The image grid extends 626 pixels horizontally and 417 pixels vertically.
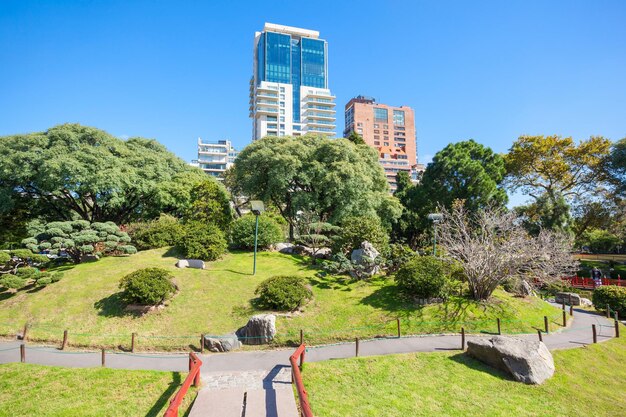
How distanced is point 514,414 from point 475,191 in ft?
86.9

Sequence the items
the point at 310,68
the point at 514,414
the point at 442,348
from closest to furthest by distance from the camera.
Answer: the point at 514,414 < the point at 442,348 < the point at 310,68

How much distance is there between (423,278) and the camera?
15.5 metres

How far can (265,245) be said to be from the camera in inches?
964

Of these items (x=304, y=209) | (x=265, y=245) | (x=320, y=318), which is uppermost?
(x=304, y=209)

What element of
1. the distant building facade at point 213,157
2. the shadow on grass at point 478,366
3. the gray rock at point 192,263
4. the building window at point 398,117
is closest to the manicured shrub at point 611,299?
the shadow on grass at point 478,366

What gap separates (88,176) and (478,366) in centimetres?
2686

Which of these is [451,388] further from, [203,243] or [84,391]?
[203,243]

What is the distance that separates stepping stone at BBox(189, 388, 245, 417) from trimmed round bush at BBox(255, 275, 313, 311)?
19.8 feet

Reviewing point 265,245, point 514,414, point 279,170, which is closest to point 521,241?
point 514,414

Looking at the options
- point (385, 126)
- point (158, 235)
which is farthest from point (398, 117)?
point (158, 235)

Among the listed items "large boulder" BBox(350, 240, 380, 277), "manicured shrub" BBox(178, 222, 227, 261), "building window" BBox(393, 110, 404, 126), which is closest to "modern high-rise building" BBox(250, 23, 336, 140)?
"building window" BBox(393, 110, 404, 126)

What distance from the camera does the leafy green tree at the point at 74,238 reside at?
19188 millimetres

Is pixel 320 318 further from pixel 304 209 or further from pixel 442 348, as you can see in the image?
pixel 304 209

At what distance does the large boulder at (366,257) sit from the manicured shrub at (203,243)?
8.94 meters
